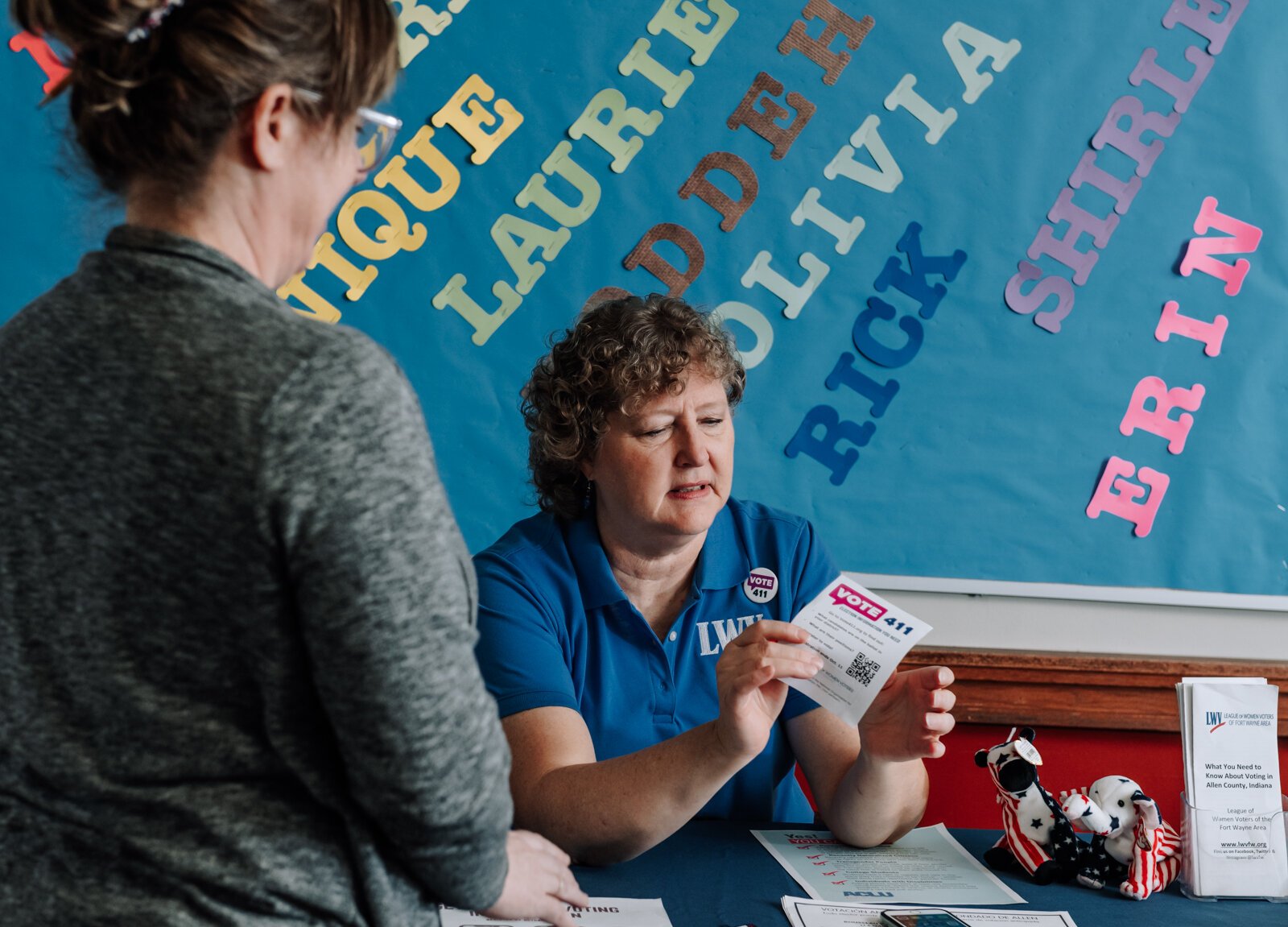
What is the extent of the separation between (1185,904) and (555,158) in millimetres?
1760

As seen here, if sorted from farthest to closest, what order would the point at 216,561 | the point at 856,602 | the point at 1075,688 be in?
1. the point at 1075,688
2. the point at 856,602
3. the point at 216,561

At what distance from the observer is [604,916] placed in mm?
1265

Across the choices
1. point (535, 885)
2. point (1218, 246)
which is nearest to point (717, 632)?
point (535, 885)

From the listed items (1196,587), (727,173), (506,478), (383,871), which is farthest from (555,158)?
(383,871)

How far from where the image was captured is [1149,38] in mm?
2461

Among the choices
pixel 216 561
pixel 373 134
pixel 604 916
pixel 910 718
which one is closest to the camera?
pixel 216 561

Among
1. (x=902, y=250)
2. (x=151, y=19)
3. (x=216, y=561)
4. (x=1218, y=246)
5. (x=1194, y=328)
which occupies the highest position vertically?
(x=1218, y=246)

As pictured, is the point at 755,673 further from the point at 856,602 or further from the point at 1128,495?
the point at 1128,495

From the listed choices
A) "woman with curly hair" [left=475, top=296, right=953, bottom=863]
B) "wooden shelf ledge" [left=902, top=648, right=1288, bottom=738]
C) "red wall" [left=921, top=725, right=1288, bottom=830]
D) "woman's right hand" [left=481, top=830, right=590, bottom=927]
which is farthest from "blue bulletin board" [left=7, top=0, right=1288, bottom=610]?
"woman's right hand" [left=481, top=830, right=590, bottom=927]

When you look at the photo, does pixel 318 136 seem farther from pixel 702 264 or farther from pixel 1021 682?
pixel 1021 682

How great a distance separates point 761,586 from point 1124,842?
2.03ft

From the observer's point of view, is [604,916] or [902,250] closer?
[604,916]

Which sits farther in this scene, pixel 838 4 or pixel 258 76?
pixel 838 4

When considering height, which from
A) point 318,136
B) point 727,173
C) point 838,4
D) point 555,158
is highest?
point 838,4
